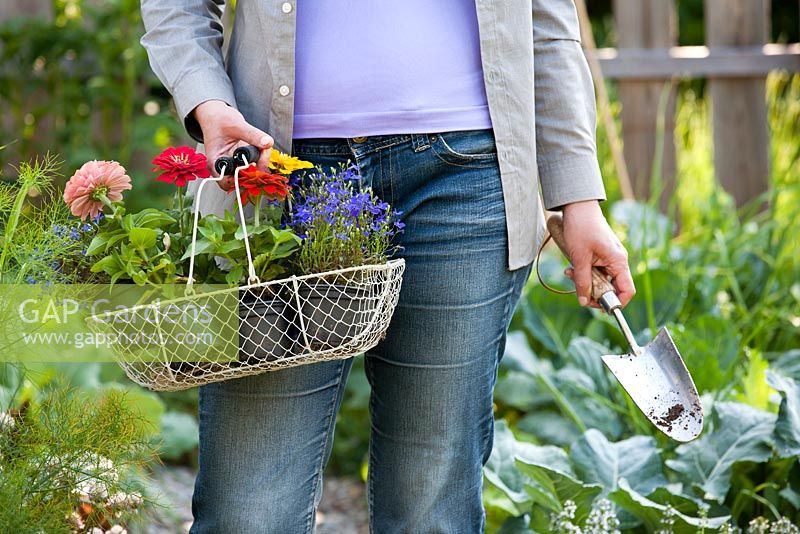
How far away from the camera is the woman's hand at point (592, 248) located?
1.47m

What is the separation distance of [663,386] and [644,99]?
9.32 ft

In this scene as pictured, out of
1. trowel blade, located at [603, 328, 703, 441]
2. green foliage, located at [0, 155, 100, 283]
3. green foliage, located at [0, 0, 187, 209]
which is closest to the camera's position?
green foliage, located at [0, 155, 100, 283]

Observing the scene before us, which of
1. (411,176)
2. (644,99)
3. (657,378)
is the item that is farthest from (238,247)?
(644,99)

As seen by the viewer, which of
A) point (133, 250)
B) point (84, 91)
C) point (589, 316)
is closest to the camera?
point (133, 250)

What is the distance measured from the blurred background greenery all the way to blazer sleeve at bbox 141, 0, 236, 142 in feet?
1.62

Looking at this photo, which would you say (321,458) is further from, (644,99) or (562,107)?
(644,99)

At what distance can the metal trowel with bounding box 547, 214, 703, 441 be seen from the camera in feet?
4.81

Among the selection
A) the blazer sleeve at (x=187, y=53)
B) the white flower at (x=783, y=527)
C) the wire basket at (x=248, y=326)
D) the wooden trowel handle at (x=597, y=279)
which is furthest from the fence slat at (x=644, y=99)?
the wire basket at (x=248, y=326)

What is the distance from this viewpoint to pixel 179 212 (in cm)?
125

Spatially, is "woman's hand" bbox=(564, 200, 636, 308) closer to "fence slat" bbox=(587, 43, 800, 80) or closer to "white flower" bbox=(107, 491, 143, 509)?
"white flower" bbox=(107, 491, 143, 509)

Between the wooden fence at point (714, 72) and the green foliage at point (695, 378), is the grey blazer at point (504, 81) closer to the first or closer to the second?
the green foliage at point (695, 378)

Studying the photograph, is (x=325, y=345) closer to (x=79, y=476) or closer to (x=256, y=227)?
(x=256, y=227)

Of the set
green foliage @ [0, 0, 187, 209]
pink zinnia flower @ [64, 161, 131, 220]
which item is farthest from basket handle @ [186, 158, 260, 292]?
green foliage @ [0, 0, 187, 209]

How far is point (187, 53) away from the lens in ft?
4.38
